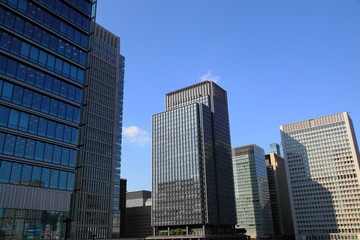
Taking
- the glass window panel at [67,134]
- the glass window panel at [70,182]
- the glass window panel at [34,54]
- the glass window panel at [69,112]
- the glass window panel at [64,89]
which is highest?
the glass window panel at [34,54]

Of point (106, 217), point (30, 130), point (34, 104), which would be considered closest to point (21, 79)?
point (34, 104)

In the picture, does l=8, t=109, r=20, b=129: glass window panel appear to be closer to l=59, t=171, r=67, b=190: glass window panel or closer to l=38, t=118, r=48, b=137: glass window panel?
l=38, t=118, r=48, b=137: glass window panel

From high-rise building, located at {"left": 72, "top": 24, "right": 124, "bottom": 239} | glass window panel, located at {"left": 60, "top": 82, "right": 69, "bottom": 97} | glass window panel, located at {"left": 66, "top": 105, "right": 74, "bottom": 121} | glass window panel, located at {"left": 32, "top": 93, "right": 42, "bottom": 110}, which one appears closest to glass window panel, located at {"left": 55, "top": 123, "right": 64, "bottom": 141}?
glass window panel, located at {"left": 66, "top": 105, "right": 74, "bottom": 121}

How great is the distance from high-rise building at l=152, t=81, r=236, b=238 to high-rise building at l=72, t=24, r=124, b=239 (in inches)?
1803

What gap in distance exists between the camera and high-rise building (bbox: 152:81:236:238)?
176 metres

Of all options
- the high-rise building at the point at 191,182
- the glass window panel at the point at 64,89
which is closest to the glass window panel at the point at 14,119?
the glass window panel at the point at 64,89

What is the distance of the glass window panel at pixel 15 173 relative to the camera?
1679 inches

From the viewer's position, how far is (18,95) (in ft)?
151

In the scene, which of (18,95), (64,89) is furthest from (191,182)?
(18,95)

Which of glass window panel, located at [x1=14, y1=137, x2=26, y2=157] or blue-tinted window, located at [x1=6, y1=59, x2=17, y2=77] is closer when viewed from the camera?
glass window panel, located at [x1=14, y1=137, x2=26, y2=157]

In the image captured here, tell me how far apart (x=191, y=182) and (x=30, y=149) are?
465 feet

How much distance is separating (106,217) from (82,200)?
13.1m

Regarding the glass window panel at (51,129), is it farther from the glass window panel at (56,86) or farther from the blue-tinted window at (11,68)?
the blue-tinted window at (11,68)

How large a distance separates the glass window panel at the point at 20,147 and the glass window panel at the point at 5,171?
186 centimetres
